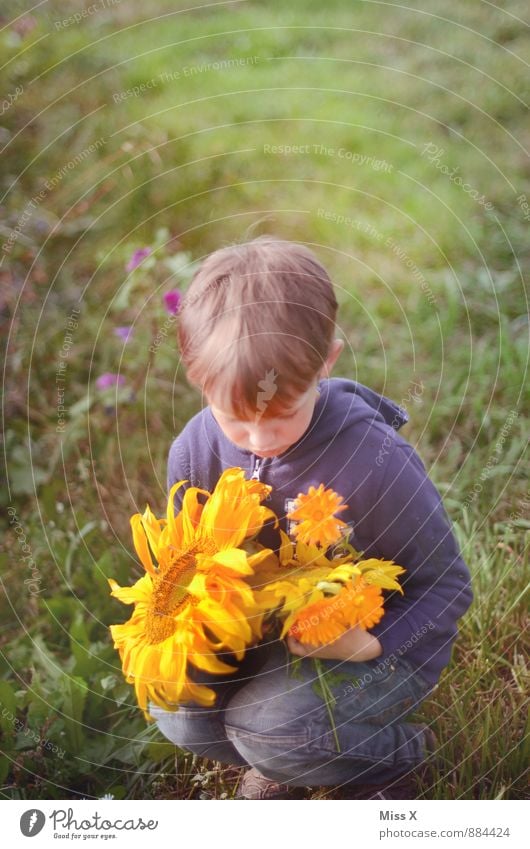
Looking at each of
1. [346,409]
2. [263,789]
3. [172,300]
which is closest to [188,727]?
[263,789]

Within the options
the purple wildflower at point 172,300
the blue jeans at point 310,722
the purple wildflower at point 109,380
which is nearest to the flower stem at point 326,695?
the blue jeans at point 310,722

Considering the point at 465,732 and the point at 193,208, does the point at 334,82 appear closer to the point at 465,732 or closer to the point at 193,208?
the point at 193,208

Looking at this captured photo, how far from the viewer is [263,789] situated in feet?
2.67

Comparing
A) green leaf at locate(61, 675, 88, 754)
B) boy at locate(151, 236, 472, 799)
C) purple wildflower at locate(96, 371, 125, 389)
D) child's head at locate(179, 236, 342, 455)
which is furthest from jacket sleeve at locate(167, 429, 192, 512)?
purple wildflower at locate(96, 371, 125, 389)

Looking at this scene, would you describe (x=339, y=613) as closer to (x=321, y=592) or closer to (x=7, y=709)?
(x=321, y=592)

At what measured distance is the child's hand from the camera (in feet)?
2.35

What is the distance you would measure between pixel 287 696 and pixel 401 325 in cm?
64

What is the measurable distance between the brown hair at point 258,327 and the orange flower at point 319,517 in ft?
0.24

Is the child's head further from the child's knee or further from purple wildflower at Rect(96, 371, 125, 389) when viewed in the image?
purple wildflower at Rect(96, 371, 125, 389)

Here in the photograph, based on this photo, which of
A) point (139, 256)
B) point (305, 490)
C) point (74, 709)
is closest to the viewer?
point (305, 490)

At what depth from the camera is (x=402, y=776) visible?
804 millimetres

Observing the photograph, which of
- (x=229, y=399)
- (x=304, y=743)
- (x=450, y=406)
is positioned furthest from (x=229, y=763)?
(x=450, y=406)

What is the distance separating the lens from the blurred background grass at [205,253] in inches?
34.1

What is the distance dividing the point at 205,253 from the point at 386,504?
2.13 feet
